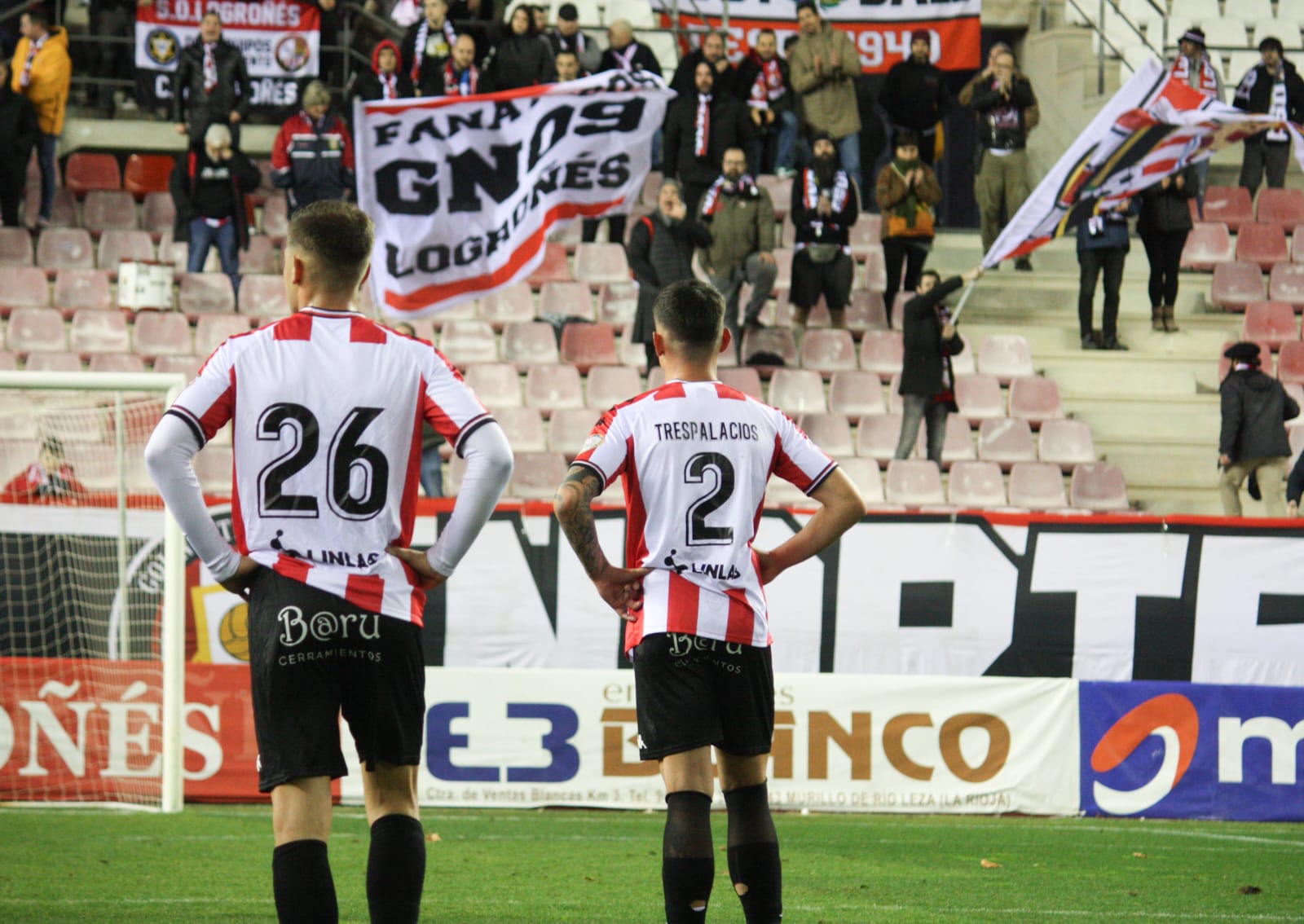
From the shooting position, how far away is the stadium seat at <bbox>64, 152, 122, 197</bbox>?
58.2ft

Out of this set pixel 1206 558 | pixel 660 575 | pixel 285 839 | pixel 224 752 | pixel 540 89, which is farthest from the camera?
pixel 540 89

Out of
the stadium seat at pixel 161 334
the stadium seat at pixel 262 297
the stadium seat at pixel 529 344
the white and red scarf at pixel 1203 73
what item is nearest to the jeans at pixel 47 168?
the stadium seat at pixel 161 334

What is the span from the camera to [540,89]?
13062mm

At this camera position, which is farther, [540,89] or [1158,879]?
[540,89]

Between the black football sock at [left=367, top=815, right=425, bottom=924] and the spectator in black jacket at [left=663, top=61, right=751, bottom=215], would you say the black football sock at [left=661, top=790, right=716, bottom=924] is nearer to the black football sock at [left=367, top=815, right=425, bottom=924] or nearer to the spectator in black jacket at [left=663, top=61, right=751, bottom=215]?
the black football sock at [left=367, top=815, right=425, bottom=924]

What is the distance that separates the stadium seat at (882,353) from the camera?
15.6m

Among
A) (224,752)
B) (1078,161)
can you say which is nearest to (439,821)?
(224,752)

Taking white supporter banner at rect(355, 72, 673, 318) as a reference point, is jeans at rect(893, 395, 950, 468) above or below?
below

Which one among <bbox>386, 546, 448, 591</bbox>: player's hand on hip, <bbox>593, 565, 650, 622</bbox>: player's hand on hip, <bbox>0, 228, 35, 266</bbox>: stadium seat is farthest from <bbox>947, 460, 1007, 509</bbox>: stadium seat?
<bbox>386, 546, 448, 591</bbox>: player's hand on hip

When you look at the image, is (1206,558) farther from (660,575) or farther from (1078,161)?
(660,575)

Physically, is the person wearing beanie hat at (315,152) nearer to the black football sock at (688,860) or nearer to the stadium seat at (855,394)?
the stadium seat at (855,394)

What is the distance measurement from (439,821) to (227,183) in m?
7.92

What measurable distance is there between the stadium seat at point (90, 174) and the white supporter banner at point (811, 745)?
9.39m

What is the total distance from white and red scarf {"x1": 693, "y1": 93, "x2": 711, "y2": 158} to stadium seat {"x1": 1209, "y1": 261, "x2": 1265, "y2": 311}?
545 centimetres
